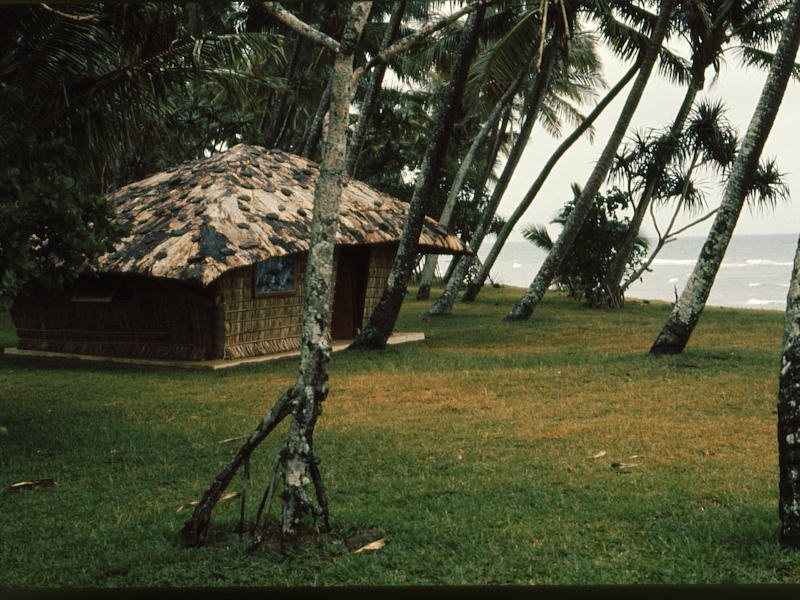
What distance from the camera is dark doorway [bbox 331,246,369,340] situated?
11469 millimetres

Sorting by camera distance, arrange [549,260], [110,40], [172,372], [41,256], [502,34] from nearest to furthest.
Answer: [41,256]
[110,40]
[172,372]
[549,260]
[502,34]

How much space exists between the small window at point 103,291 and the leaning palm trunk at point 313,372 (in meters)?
6.60

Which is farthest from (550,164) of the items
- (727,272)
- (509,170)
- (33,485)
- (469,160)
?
(727,272)

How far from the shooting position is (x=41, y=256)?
534 centimetres

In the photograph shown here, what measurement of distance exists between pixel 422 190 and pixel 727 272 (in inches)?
1912

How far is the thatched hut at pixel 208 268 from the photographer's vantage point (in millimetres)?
8922

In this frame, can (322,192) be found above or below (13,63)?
below

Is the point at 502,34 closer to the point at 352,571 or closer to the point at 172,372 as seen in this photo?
the point at 172,372

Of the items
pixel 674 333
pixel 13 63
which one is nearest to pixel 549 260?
pixel 674 333

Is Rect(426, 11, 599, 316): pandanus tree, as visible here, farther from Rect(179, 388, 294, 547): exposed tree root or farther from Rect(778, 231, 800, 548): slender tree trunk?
Rect(179, 388, 294, 547): exposed tree root

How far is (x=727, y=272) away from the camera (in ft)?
174

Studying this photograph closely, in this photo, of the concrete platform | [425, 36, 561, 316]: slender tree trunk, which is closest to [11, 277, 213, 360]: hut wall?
the concrete platform

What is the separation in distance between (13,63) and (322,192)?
14.7ft

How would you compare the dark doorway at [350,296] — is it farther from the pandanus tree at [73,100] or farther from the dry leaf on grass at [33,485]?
the dry leaf on grass at [33,485]
